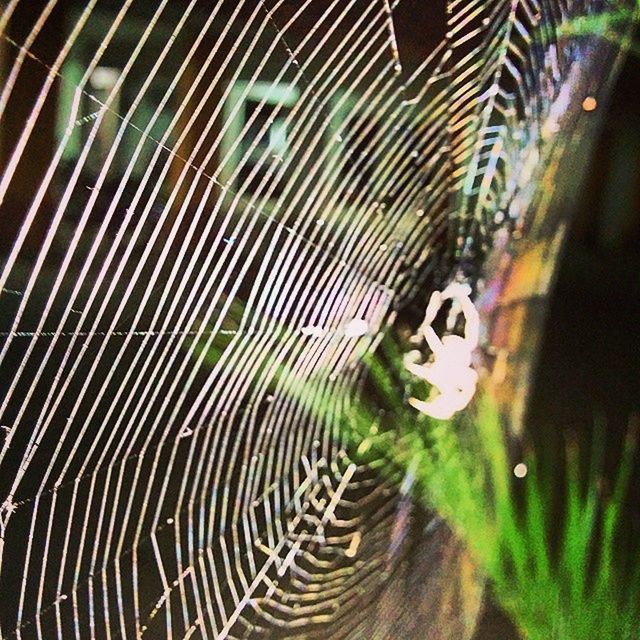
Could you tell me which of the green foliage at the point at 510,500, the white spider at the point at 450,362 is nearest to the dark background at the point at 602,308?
the green foliage at the point at 510,500

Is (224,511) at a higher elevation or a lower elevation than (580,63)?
lower

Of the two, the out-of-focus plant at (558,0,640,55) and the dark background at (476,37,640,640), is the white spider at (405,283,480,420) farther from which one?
the out-of-focus plant at (558,0,640,55)

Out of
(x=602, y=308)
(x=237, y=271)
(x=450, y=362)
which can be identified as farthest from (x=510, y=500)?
(x=602, y=308)

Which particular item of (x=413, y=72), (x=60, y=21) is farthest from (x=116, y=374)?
(x=413, y=72)

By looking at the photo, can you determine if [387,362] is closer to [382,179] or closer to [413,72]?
[382,179]

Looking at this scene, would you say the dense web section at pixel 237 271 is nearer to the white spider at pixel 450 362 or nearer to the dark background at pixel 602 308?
the white spider at pixel 450 362

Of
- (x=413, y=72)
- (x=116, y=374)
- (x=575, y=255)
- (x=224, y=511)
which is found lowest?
(x=224, y=511)

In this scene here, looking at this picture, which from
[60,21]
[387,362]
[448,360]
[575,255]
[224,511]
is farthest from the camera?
[575,255]
